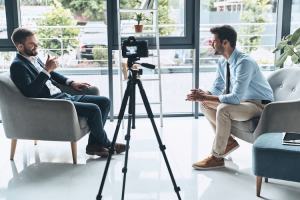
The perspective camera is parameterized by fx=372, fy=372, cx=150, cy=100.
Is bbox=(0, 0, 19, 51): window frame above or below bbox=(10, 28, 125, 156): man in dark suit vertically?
above

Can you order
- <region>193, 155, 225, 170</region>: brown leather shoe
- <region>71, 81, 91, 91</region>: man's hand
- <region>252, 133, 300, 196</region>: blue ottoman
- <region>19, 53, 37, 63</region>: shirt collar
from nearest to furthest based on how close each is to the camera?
<region>252, 133, 300, 196</region>: blue ottoman < <region>193, 155, 225, 170</region>: brown leather shoe < <region>19, 53, 37, 63</region>: shirt collar < <region>71, 81, 91, 91</region>: man's hand

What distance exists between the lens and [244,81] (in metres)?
2.63

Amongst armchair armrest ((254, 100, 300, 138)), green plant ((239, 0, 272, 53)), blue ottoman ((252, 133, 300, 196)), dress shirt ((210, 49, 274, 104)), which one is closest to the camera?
blue ottoman ((252, 133, 300, 196))

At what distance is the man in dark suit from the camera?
8.97 ft

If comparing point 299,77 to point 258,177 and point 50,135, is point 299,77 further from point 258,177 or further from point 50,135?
point 50,135

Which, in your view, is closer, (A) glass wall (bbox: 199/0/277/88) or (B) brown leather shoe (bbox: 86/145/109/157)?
(B) brown leather shoe (bbox: 86/145/109/157)

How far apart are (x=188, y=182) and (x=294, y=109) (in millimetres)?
875

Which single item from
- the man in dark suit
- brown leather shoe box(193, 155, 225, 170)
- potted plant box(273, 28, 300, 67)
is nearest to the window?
potted plant box(273, 28, 300, 67)

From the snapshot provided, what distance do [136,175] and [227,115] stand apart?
0.78 meters

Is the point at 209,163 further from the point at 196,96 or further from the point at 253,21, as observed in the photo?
the point at 253,21

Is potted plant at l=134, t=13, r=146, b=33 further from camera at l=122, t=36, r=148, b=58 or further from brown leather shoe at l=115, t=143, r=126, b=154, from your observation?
camera at l=122, t=36, r=148, b=58

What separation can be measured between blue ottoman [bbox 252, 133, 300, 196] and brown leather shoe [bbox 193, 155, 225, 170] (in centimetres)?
55

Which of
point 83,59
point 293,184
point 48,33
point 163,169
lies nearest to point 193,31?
point 83,59

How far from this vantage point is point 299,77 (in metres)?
2.80
